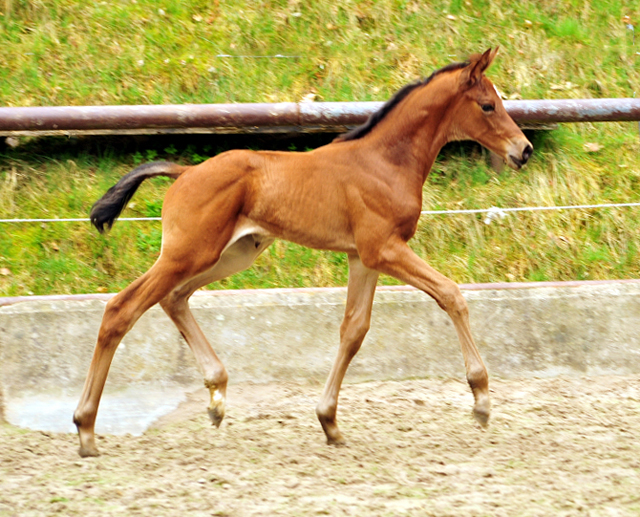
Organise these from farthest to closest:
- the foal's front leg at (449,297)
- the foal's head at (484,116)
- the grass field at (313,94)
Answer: the grass field at (313,94)
the foal's head at (484,116)
the foal's front leg at (449,297)

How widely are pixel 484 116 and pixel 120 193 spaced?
2.01 meters

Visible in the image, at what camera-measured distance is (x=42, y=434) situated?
4.16 m

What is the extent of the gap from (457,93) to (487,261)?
213 cm

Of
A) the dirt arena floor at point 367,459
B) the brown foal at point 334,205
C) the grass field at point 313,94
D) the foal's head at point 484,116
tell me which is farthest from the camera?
the grass field at point 313,94

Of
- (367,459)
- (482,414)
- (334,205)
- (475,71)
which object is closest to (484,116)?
(475,71)

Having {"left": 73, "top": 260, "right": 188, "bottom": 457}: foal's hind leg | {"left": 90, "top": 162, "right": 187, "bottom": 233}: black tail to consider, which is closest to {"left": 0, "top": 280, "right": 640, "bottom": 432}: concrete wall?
{"left": 73, "top": 260, "right": 188, "bottom": 457}: foal's hind leg

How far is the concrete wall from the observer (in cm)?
468

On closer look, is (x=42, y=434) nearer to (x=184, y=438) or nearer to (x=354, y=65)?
(x=184, y=438)

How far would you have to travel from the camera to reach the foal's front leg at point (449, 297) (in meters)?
3.66

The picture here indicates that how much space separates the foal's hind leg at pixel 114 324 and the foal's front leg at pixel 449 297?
1091 mm

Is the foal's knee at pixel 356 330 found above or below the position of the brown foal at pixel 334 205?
below

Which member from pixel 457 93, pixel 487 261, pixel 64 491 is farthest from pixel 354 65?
pixel 64 491

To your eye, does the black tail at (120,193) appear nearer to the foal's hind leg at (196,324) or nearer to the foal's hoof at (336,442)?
the foal's hind leg at (196,324)

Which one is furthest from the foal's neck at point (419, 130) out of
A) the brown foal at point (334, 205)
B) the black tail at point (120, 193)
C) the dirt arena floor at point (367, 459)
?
the dirt arena floor at point (367, 459)
